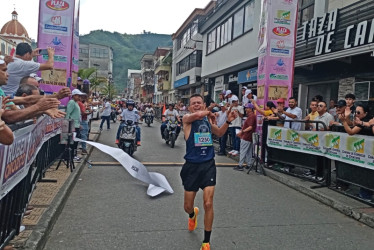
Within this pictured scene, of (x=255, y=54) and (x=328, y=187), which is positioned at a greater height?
(x=255, y=54)

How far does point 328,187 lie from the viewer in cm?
684

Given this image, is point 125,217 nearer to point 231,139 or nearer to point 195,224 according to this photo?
point 195,224

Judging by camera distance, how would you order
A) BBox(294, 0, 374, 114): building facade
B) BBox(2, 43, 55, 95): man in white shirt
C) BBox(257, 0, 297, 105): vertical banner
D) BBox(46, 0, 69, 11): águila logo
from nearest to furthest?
BBox(2, 43, 55, 95): man in white shirt, BBox(46, 0, 69, 11): águila logo, BBox(257, 0, 297, 105): vertical banner, BBox(294, 0, 374, 114): building facade

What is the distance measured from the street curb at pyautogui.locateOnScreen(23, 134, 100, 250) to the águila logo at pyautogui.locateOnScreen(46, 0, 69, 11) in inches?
193

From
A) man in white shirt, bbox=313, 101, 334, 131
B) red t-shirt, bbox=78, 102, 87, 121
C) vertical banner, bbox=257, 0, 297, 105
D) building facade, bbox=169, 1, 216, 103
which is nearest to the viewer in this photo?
man in white shirt, bbox=313, 101, 334, 131

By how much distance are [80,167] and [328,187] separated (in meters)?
5.87

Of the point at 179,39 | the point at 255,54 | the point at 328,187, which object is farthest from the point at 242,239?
the point at 179,39

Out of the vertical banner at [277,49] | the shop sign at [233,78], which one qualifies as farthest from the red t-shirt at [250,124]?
the shop sign at [233,78]

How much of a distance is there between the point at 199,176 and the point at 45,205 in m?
2.55

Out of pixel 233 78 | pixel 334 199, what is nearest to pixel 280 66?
pixel 334 199

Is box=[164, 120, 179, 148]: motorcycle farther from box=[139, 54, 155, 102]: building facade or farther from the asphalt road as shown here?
box=[139, 54, 155, 102]: building facade

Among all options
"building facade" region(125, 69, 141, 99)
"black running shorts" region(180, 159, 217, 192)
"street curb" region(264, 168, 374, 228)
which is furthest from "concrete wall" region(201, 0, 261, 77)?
"building facade" region(125, 69, 141, 99)

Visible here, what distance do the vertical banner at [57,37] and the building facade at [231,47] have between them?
10.8 m

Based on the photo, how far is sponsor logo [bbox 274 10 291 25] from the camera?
939cm
